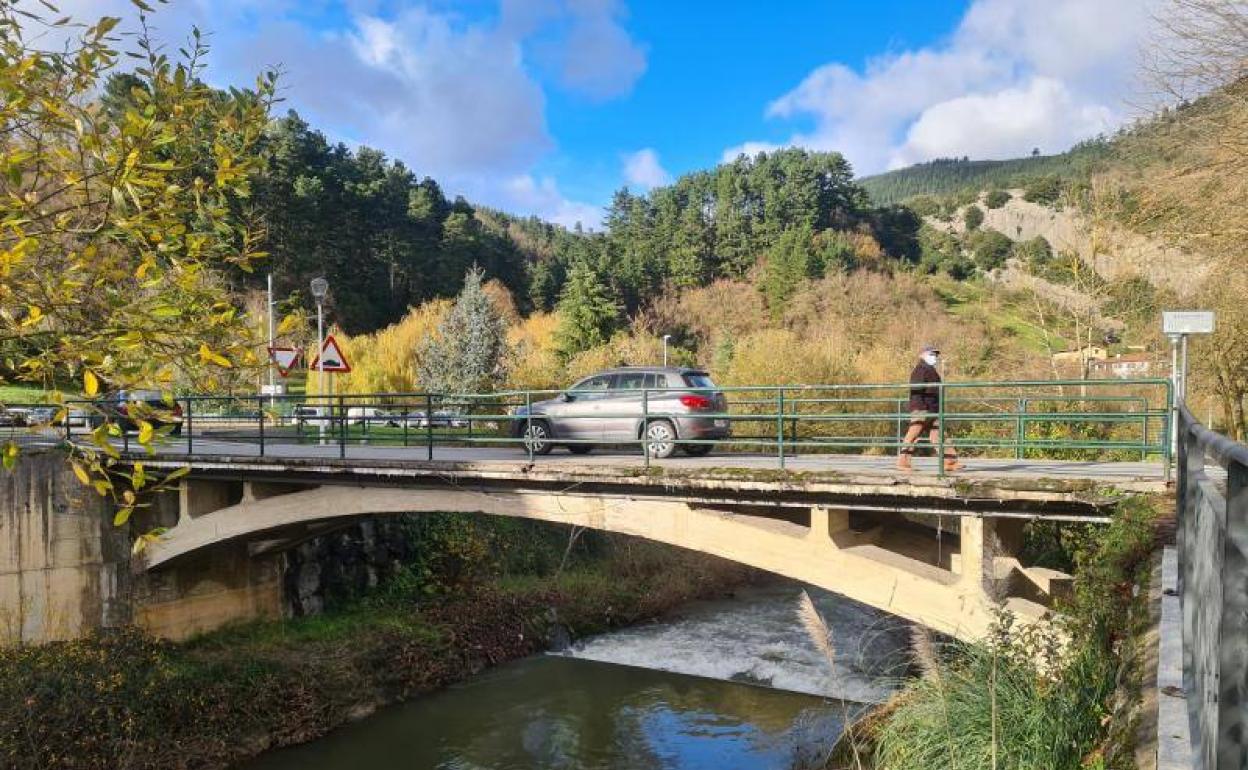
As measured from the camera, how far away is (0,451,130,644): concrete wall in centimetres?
1365

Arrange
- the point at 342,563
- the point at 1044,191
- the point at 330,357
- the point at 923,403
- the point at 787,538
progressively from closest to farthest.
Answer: the point at 787,538 → the point at 923,403 → the point at 330,357 → the point at 342,563 → the point at 1044,191

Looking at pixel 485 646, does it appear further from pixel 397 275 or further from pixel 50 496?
pixel 397 275

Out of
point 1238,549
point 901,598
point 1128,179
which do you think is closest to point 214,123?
point 1238,549

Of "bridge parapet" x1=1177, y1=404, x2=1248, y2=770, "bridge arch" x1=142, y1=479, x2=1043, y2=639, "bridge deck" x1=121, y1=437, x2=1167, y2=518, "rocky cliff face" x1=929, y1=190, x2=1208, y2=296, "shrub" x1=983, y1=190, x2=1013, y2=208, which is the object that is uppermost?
"shrub" x1=983, y1=190, x2=1013, y2=208

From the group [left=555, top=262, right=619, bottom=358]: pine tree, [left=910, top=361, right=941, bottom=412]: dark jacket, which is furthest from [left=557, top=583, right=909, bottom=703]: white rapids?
[left=555, top=262, right=619, bottom=358]: pine tree

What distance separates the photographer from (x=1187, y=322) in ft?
29.1

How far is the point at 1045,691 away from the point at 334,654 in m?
13.6

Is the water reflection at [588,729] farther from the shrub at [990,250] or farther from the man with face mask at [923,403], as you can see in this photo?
the shrub at [990,250]

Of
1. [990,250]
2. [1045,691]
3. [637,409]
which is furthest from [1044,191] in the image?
[1045,691]

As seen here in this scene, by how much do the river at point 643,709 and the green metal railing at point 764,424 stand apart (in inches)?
141

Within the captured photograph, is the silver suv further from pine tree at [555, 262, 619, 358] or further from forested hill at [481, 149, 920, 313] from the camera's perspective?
forested hill at [481, 149, 920, 313]

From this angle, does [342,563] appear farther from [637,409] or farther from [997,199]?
[997,199]

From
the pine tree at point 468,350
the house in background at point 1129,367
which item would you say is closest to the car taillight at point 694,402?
the house in background at point 1129,367

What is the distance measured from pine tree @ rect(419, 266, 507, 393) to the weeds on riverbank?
2880cm
